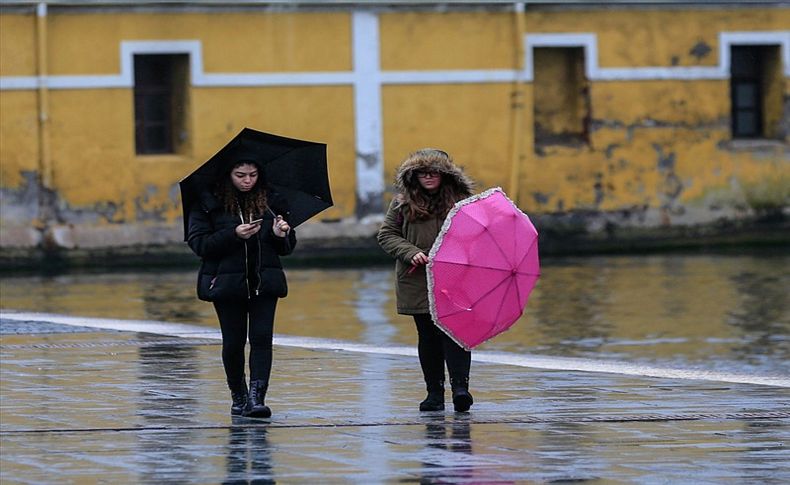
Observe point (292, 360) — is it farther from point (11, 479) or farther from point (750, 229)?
point (750, 229)

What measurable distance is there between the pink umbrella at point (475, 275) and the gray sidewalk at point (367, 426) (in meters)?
0.50

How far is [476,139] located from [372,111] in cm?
174

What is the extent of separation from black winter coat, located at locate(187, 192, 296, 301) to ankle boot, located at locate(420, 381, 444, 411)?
1.01m

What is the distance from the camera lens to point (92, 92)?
92.3ft

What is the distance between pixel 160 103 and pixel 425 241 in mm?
18792

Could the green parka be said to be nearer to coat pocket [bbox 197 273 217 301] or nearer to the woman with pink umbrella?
the woman with pink umbrella

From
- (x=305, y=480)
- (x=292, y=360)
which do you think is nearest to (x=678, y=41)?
(x=292, y=360)

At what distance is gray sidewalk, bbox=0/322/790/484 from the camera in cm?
845

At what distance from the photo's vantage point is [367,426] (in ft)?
33.0

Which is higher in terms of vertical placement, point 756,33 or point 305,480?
point 756,33

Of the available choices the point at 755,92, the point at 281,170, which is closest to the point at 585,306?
the point at 281,170

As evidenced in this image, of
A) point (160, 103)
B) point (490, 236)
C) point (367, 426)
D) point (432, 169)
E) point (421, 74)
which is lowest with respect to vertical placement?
point (367, 426)

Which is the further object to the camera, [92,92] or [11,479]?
[92,92]

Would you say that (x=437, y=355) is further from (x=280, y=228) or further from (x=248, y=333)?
(x=280, y=228)
